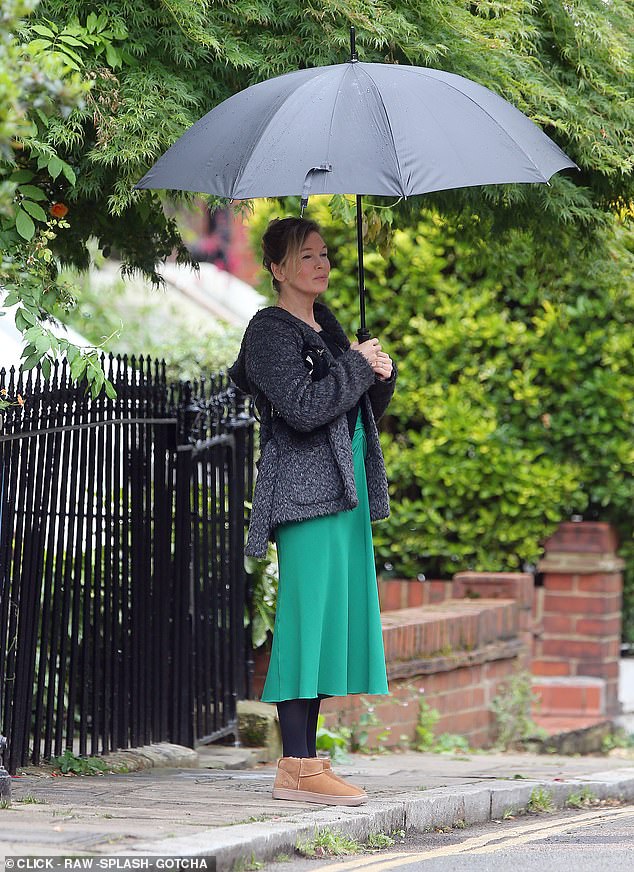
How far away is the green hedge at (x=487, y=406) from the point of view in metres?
9.43

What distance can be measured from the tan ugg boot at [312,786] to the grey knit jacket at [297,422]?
80cm

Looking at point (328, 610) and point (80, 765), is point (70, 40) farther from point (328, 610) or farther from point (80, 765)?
point (80, 765)

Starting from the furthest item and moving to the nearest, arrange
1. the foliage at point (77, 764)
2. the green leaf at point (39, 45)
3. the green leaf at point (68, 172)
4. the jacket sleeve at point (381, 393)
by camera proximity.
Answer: the foliage at point (77, 764) < the jacket sleeve at point (381, 393) < the green leaf at point (68, 172) < the green leaf at point (39, 45)

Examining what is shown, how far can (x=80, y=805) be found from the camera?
192 inches

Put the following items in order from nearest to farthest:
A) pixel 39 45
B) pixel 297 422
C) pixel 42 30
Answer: pixel 39 45 < pixel 42 30 < pixel 297 422

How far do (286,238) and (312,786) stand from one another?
2.02 m

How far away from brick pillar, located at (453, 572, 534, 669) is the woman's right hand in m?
4.50

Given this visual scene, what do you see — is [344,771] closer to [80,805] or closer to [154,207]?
[80,805]

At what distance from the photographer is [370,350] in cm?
513

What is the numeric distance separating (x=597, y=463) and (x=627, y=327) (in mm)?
923

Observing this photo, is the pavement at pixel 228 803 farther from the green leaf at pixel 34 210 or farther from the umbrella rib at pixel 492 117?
the umbrella rib at pixel 492 117

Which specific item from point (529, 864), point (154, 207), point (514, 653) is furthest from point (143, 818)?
point (514, 653)

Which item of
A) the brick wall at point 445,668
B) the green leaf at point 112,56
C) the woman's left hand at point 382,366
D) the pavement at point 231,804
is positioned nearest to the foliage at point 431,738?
the brick wall at point 445,668

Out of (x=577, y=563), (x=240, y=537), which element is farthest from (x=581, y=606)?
(x=240, y=537)
